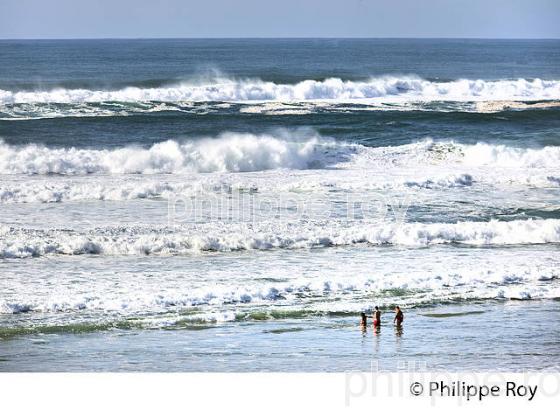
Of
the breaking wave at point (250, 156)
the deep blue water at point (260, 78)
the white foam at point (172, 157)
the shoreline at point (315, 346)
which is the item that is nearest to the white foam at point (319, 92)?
the deep blue water at point (260, 78)

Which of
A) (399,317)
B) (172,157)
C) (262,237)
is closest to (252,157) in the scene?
(172,157)

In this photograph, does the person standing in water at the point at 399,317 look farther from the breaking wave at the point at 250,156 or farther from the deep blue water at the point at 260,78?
the deep blue water at the point at 260,78

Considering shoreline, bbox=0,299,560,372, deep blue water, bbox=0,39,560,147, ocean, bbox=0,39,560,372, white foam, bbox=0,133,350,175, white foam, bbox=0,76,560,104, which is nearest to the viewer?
shoreline, bbox=0,299,560,372

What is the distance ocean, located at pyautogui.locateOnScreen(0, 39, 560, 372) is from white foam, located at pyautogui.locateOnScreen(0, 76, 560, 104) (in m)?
0.12

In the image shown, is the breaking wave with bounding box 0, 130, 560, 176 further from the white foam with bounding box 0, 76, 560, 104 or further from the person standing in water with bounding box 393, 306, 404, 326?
the person standing in water with bounding box 393, 306, 404, 326

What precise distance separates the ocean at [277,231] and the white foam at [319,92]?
12cm

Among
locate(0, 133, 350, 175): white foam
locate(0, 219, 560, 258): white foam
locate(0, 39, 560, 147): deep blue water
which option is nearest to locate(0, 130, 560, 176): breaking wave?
locate(0, 133, 350, 175): white foam

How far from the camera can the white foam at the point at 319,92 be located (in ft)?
52.8

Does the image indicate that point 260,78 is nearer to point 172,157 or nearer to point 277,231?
point 172,157

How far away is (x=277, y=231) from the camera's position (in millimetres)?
8438

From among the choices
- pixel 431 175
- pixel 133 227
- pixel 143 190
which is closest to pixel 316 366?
pixel 133 227

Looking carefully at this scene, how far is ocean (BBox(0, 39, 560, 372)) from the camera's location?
5.99 meters

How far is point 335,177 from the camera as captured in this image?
10711mm
